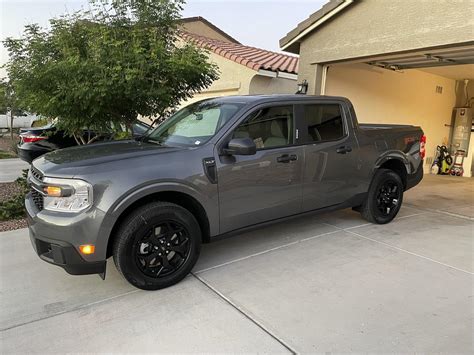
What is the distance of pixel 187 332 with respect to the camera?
283 centimetres

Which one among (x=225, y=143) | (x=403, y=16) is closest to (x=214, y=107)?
(x=225, y=143)

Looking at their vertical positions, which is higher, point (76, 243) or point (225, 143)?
point (225, 143)

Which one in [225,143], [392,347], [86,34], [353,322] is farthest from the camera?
[86,34]

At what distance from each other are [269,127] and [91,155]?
6.13ft

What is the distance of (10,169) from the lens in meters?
9.73

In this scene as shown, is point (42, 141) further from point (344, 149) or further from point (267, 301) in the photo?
point (267, 301)

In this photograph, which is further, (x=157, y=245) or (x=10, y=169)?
→ (x=10, y=169)

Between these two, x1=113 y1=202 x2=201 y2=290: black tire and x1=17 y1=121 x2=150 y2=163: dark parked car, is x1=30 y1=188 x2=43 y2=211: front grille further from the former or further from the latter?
x1=17 y1=121 x2=150 y2=163: dark parked car

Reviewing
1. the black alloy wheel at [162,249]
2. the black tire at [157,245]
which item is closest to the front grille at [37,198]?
the black tire at [157,245]

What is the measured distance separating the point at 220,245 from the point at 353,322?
199cm

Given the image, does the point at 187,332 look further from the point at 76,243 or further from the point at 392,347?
the point at 392,347

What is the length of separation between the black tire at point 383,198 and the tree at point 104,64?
3269 mm

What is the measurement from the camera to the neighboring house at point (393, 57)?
229 inches

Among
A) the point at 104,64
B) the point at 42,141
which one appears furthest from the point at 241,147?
the point at 42,141
